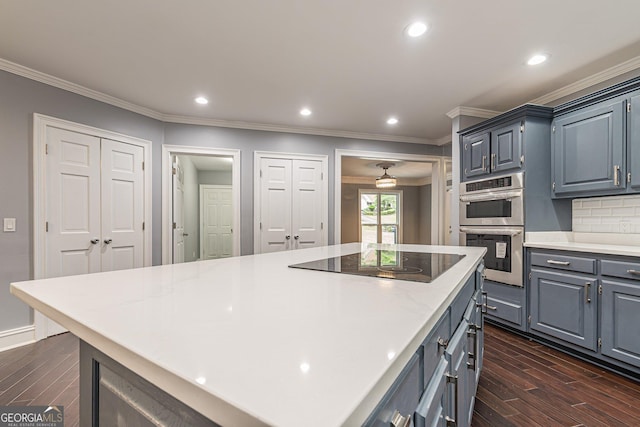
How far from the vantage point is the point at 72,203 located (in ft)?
9.86

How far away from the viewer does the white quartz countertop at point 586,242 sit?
222 cm

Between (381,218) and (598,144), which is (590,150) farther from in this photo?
(381,218)

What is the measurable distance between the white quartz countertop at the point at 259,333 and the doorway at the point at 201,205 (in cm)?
317

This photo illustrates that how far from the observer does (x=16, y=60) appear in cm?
254

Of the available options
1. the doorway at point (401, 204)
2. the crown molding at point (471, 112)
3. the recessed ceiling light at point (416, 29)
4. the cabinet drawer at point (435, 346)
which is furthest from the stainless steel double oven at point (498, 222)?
the doorway at point (401, 204)

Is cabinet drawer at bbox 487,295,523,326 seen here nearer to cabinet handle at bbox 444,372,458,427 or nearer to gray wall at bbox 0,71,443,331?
cabinet handle at bbox 444,372,458,427

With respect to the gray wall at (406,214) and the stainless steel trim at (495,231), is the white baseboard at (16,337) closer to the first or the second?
the stainless steel trim at (495,231)

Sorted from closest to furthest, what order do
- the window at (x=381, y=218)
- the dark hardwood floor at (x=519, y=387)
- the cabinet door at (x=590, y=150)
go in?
the dark hardwood floor at (x=519, y=387) < the cabinet door at (x=590, y=150) < the window at (x=381, y=218)

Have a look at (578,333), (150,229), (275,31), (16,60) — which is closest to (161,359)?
(275,31)

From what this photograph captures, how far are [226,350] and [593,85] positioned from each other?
3.79 meters

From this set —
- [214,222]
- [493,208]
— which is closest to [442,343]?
[493,208]

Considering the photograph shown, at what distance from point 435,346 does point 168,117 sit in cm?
412

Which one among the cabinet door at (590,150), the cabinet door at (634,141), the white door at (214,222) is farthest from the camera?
the white door at (214,222)

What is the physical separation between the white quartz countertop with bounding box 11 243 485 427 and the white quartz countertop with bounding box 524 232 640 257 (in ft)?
6.47
